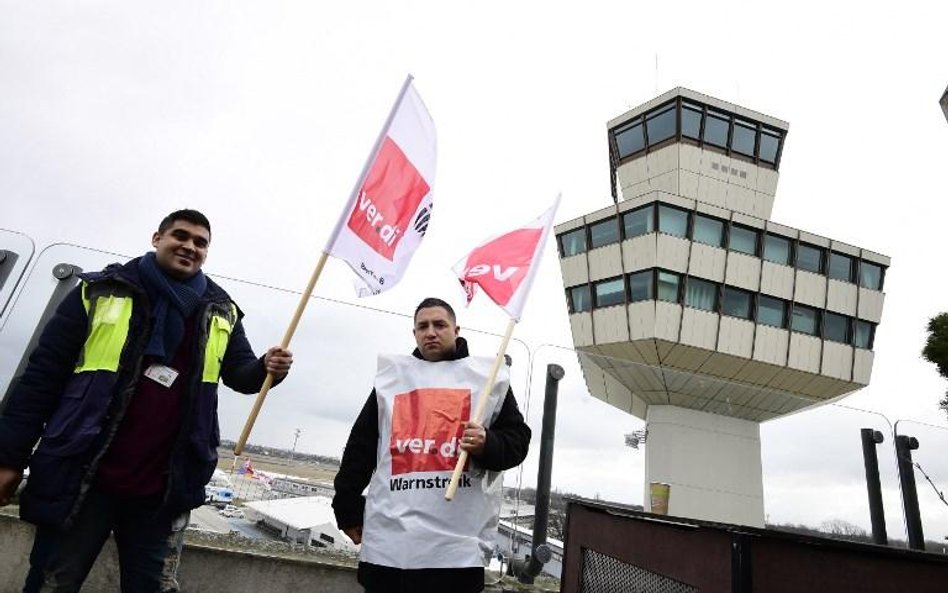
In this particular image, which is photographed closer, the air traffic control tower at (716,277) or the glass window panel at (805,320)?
the air traffic control tower at (716,277)

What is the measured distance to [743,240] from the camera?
22781 mm

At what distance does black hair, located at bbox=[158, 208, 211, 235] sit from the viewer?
2760 millimetres

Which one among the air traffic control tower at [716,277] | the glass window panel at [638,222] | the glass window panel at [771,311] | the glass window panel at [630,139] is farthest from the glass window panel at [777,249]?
the glass window panel at [630,139]

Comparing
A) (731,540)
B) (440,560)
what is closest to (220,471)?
(440,560)

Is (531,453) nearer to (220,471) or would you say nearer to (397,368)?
(397,368)

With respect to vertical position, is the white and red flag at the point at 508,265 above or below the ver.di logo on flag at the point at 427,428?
above

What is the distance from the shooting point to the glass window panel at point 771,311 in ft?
71.2

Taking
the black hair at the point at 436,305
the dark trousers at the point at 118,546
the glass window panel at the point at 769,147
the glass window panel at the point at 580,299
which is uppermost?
the glass window panel at the point at 769,147

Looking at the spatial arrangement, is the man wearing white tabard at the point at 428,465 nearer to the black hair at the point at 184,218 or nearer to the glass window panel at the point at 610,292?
Answer: the black hair at the point at 184,218

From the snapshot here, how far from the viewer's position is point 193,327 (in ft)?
8.64

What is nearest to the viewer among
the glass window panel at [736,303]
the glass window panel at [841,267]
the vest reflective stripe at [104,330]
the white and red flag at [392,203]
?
the vest reflective stripe at [104,330]

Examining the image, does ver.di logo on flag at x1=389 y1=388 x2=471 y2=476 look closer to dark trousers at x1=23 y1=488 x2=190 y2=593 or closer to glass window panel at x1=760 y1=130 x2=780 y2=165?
dark trousers at x1=23 y1=488 x2=190 y2=593

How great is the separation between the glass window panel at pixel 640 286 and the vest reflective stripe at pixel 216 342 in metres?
20.1

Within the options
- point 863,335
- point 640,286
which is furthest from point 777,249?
point 640,286
